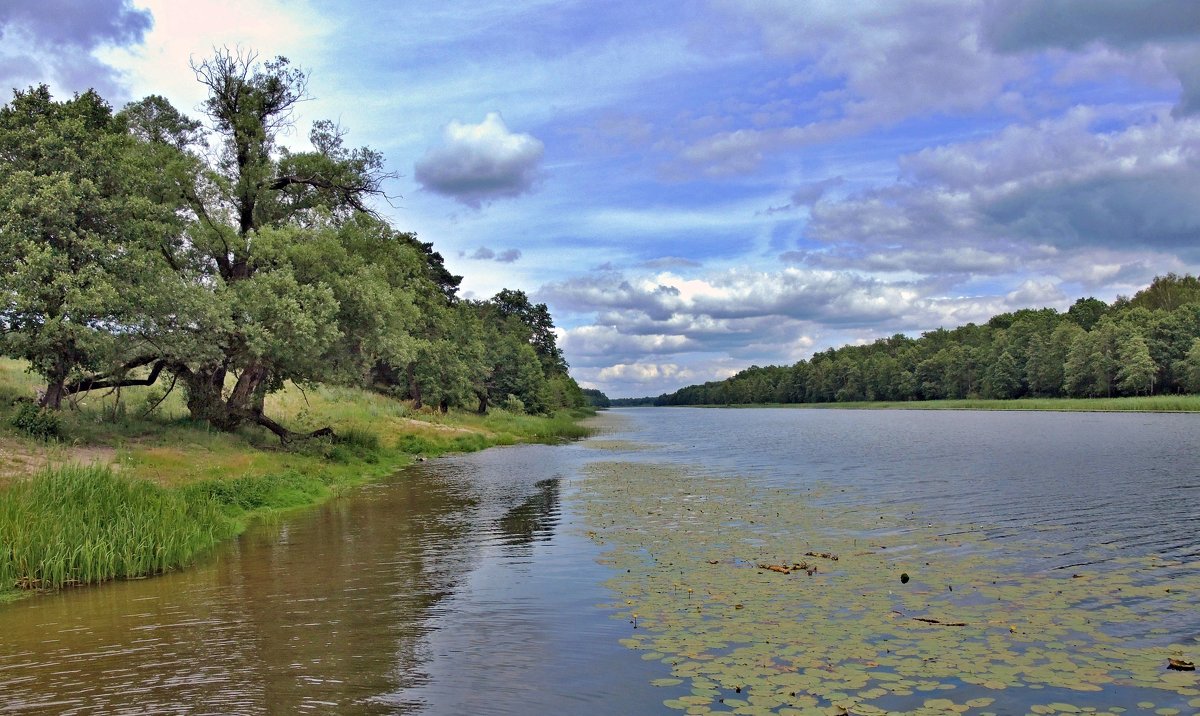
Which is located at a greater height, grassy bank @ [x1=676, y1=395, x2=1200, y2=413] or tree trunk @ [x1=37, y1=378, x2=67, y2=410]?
tree trunk @ [x1=37, y1=378, x2=67, y2=410]

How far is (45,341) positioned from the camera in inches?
905

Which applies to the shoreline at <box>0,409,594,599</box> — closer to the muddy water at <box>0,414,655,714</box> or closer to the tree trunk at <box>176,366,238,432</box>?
the muddy water at <box>0,414,655,714</box>

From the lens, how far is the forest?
23.8 m

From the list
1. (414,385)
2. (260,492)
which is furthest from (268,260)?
(414,385)

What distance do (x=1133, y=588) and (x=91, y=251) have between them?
94.0ft

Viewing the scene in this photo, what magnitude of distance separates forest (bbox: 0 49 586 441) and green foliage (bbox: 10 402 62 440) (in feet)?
1.00

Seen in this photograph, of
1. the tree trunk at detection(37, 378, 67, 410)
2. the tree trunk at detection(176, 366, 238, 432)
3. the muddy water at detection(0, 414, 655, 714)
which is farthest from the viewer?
the tree trunk at detection(176, 366, 238, 432)

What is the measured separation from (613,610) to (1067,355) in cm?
12830

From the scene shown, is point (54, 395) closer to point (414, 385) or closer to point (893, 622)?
point (893, 622)

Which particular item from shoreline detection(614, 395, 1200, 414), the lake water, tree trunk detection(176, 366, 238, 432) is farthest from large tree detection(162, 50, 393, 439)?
shoreline detection(614, 395, 1200, 414)

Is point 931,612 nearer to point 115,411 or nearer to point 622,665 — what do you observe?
point 622,665

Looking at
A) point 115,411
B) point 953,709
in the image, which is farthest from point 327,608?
point 115,411

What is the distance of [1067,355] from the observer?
11888 centimetres

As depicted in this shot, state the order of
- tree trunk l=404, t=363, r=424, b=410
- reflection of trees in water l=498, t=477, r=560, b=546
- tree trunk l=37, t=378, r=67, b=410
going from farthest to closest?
tree trunk l=404, t=363, r=424, b=410, tree trunk l=37, t=378, r=67, b=410, reflection of trees in water l=498, t=477, r=560, b=546
